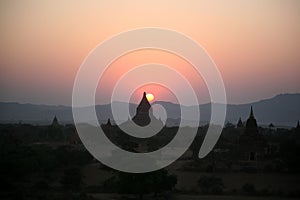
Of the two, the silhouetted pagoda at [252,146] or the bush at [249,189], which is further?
the silhouetted pagoda at [252,146]

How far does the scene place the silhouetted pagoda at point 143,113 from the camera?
24.4 m

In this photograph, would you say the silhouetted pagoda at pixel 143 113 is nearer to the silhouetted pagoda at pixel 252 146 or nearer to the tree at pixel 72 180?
the silhouetted pagoda at pixel 252 146

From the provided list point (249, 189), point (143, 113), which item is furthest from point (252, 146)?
point (249, 189)

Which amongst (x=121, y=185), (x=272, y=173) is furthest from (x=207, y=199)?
(x=272, y=173)

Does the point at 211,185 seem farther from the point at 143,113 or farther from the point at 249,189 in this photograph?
the point at 143,113

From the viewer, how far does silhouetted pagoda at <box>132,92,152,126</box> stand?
24422 mm

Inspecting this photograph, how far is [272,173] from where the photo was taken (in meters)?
16.0

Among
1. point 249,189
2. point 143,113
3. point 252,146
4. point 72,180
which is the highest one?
point 143,113

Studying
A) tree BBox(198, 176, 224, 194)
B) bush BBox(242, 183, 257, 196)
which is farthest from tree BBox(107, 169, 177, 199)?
bush BBox(242, 183, 257, 196)

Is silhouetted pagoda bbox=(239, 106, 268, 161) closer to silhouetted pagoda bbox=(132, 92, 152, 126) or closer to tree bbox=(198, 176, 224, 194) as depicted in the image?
silhouetted pagoda bbox=(132, 92, 152, 126)

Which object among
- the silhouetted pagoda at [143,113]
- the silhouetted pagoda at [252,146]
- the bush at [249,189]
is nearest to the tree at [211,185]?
the bush at [249,189]

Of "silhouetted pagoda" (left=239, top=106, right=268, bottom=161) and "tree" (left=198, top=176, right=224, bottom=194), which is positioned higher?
"silhouetted pagoda" (left=239, top=106, right=268, bottom=161)

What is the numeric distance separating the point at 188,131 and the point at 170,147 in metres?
4.57

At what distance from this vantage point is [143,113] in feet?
82.5
